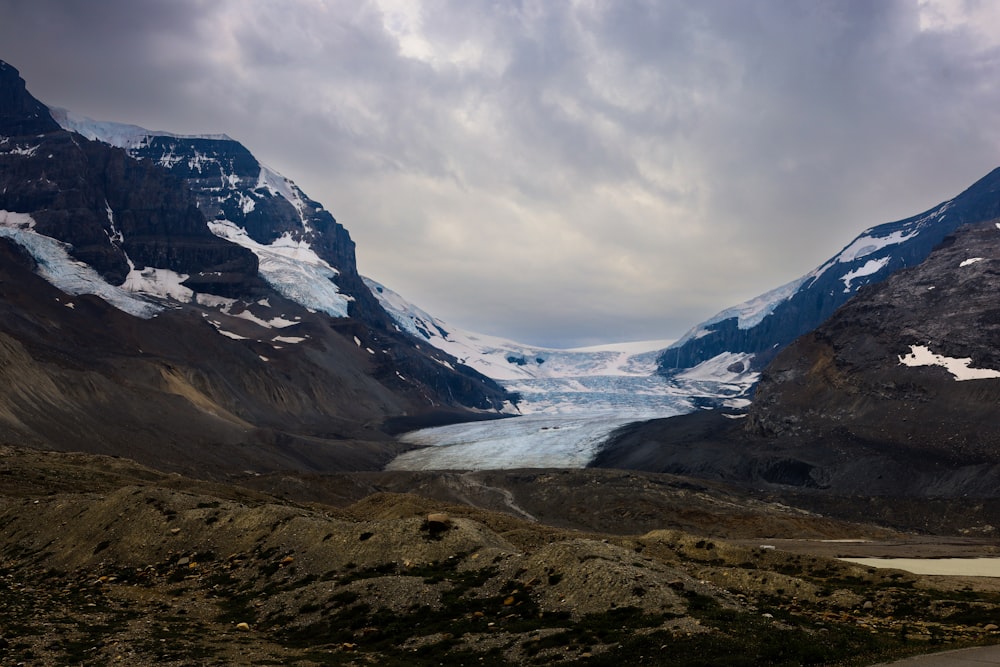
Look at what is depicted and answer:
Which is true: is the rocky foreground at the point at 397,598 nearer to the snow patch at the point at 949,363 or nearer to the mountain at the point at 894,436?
the mountain at the point at 894,436

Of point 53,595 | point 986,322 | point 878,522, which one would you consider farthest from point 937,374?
point 53,595

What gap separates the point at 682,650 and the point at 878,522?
123406mm

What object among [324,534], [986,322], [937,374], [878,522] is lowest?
[878,522]

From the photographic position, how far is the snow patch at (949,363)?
17638 cm

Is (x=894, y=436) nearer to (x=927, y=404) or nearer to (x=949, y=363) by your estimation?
(x=927, y=404)

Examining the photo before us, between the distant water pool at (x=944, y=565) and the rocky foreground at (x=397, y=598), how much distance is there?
16583mm

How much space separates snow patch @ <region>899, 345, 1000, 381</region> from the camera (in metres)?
176

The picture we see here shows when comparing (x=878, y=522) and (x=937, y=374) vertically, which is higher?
(x=937, y=374)

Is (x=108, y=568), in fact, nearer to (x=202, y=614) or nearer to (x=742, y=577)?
(x=202, y=614)

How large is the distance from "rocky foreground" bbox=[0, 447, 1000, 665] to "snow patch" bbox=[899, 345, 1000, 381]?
465ft

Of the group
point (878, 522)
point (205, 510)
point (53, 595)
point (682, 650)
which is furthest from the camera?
point (878, 522)

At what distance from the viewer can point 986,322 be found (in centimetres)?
19350

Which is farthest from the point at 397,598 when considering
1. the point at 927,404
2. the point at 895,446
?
the point at 927,404

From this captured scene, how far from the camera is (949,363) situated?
18462cm
